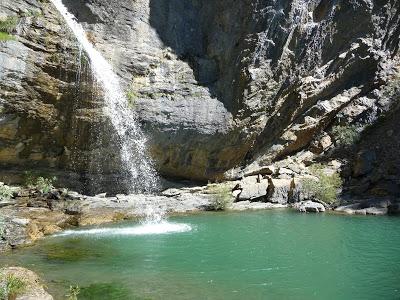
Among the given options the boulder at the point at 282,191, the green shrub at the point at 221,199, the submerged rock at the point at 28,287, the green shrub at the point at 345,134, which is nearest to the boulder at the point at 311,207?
the boulder at the point at 282,191

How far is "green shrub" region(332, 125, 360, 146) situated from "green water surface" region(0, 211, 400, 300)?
9156mm

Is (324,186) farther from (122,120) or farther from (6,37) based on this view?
(6,37)

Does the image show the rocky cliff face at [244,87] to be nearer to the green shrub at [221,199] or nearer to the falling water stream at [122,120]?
the falling water stream at [122,120]

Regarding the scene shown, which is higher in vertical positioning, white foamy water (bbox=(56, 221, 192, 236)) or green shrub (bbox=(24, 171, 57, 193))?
green shrub (bbox=(24, 171, 57, 193))

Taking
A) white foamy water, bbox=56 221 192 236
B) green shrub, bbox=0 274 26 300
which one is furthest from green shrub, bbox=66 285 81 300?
white foamy water, bbox=56 221 192 236

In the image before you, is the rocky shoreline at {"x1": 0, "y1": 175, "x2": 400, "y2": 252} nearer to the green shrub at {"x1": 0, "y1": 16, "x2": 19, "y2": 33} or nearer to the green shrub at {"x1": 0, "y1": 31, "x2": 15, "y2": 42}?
the green shrub at {"x1": 0, "y1": 31, "x2": 15, "y2": 42}

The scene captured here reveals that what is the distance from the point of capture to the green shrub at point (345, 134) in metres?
29.1

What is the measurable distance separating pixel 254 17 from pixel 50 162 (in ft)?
55.0

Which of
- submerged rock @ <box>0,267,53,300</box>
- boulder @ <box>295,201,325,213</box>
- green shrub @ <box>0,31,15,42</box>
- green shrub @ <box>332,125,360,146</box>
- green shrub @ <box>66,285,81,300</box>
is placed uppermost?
green shrub @ <box>0,31,15,42</box>

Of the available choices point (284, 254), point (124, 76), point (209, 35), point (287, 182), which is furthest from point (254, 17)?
point (284, 254)

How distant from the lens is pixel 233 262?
1371 centimetres

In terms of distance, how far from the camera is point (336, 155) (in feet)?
96.0

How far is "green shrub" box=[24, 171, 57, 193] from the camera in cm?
2565

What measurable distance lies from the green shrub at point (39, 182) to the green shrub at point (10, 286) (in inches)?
645
